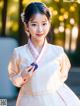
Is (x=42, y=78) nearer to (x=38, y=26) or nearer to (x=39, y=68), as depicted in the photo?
(x=39, y=68)

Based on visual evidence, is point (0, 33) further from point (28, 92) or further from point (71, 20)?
point (28, 92)

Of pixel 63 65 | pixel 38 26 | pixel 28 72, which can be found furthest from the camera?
pixel 63 65

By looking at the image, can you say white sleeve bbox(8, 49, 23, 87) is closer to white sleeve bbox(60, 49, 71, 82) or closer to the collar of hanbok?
the collar of hanbok

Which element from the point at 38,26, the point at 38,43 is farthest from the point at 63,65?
the point at 38,26

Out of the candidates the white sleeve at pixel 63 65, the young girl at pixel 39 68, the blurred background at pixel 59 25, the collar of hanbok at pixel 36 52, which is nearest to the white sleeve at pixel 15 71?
the young girl at pixel 39 68

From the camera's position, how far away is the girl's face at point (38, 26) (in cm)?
353

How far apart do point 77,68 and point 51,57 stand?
23.6 feet

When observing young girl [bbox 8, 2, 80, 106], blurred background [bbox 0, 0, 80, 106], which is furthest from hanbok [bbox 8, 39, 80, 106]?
blurred background [bbox 0, 0, 80, 106]

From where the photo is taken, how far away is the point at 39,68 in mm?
3506

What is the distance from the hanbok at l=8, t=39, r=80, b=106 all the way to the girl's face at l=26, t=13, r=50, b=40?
3.6 inches

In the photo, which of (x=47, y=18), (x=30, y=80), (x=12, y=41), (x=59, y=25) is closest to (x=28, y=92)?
(x=30, y=80)

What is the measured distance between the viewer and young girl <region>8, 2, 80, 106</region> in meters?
3.50

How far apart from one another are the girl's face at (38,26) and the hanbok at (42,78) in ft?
0.30

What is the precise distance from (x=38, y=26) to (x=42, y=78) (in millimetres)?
350
